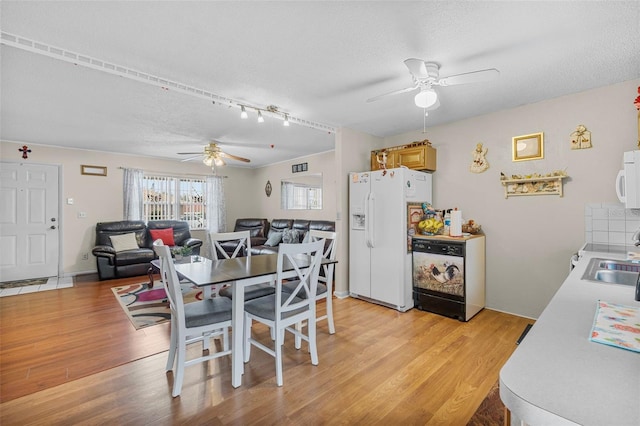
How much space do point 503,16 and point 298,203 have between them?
5326 mm

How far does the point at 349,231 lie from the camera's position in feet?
13.6

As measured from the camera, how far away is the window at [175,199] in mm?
6480

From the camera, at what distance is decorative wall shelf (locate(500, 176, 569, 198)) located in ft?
9.99

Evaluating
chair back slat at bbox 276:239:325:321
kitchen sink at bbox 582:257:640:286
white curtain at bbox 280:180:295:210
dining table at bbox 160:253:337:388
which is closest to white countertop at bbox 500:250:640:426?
kitchen sink at bbox 582:257:640:286

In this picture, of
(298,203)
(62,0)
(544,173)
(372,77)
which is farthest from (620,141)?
(298,203)

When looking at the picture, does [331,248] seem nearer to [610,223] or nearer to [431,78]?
[431,78]

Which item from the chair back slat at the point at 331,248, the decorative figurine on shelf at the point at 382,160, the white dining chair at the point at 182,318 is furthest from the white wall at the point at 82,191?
the decorative figurine on shelf at the point at 382,160

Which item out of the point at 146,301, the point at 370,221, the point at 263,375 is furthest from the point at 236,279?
the point at 146,301

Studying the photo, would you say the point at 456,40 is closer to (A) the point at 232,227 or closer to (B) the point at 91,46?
(B) the point at 91,46

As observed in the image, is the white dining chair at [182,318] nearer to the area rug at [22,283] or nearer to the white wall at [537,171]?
the white wall at [537,171]

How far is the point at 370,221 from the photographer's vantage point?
12.2ft

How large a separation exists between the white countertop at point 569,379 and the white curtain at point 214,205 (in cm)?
708

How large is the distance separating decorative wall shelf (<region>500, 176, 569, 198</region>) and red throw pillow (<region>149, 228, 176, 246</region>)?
6.01 meters

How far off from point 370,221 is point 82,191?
18.6 feet
